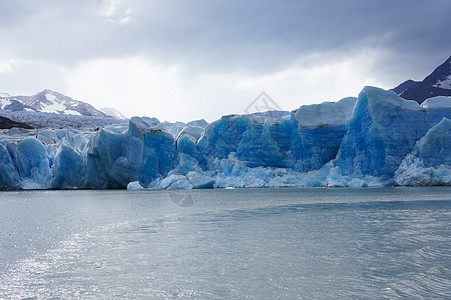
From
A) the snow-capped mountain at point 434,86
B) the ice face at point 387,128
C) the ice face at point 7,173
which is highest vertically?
the snow-capped mountain at point 434,86

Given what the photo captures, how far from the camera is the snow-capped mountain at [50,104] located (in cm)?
13375

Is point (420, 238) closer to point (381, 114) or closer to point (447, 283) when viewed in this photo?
point (447, 283)

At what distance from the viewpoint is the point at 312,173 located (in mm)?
28844

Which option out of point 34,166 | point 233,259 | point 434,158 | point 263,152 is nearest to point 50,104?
point 34,166

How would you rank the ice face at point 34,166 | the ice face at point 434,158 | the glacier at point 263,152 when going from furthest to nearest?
the ice face at point 34,166 < the glacier at point 263,152 < the ice face at point 434,158

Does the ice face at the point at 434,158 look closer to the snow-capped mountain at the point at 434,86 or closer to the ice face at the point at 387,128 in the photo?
the ice face at the point at 387,128

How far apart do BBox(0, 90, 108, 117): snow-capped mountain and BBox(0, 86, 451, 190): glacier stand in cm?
10409

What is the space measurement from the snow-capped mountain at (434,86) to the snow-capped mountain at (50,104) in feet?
325

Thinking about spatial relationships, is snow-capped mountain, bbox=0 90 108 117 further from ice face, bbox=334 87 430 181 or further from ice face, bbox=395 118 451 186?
ice face, bbox=395 118 451 186

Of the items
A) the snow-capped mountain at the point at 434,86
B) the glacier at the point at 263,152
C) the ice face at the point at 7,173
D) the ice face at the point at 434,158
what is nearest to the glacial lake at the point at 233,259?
the ice face at the point at 434,158

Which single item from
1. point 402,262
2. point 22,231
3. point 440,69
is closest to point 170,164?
point 22,231

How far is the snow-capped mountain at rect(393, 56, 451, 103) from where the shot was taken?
2714 inches

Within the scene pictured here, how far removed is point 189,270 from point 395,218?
6.81 meters

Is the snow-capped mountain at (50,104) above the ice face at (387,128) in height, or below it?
above
